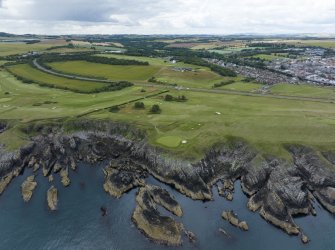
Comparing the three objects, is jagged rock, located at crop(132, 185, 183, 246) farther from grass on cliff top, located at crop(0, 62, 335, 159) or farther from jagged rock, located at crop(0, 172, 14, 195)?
jagged rock, located at crop(0, 172, 14, 195)

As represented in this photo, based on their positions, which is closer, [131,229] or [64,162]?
[131,229]

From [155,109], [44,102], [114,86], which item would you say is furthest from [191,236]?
[114,86]

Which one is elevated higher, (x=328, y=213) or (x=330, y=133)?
(x=330, y=133)

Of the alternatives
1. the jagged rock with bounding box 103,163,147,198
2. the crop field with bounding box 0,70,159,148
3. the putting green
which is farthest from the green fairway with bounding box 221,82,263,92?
the jagged rock with bounding box 103,163,147,198

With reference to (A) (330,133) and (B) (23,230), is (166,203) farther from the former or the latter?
(A) (330,133)

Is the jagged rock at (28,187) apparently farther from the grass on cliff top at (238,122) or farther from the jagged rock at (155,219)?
the grass on cliff top at (238,122)

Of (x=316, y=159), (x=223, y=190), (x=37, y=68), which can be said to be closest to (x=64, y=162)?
(x=223, y=190)
